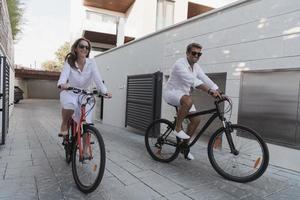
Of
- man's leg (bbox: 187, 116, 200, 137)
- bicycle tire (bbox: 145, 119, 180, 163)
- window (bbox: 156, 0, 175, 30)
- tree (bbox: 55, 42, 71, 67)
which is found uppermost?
tree (bbox: 55, 42, 71, 67)

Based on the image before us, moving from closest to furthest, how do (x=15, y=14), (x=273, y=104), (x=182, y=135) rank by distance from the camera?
1. (x=182, y=135)
2. (x=273, y=104)
3. (x=15, y=14)

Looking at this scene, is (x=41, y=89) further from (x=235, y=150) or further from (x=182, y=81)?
(x=235, y=150)

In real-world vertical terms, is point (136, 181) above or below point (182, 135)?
below

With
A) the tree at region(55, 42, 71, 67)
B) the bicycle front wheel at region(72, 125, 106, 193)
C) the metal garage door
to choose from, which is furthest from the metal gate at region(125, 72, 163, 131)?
the tree at region(55, 42, 71, 67)

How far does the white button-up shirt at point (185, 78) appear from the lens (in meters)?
3.06

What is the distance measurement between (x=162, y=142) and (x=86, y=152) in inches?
52.5

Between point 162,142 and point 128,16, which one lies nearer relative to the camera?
point 162,142

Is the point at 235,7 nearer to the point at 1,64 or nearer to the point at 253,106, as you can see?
the point at 253,106

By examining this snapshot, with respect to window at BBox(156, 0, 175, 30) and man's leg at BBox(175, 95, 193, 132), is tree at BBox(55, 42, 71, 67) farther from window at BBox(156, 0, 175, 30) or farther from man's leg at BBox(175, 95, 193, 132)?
man's leg at BBox(175, 95, 193, 132)

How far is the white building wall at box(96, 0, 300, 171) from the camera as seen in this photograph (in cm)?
330

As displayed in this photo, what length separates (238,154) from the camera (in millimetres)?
2863

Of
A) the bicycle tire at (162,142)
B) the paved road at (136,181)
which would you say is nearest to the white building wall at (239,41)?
the paved road at (136,181)

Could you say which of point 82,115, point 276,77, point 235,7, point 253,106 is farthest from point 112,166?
point 235,7

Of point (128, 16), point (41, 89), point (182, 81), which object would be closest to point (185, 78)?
point (182, 81)
